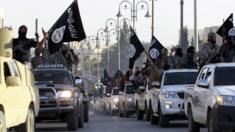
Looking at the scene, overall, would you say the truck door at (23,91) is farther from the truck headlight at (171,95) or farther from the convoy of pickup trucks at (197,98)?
the truck headlight at (171,95)

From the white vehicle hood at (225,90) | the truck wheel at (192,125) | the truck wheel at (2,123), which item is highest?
the white vehicle hood at (225,90)

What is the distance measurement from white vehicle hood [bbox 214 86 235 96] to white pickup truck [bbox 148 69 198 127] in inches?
259

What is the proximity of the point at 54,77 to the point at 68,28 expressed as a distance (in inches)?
215

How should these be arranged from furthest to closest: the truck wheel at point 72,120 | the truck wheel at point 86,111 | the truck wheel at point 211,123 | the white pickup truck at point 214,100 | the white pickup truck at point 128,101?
the white pickup truck at point 128,101, the truck wheel at point 86,111, the truck wheel at point 72,120, the truck wheel at point 211,123, the white pickup truck at point 214,100

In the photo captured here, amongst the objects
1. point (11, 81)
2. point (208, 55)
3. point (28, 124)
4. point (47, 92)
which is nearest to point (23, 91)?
point (28, 124)

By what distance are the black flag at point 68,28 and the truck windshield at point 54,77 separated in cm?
465

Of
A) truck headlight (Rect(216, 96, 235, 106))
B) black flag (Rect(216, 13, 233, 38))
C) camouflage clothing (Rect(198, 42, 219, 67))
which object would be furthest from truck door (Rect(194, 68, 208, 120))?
black flag (Rect(216, 13, 233, 38))

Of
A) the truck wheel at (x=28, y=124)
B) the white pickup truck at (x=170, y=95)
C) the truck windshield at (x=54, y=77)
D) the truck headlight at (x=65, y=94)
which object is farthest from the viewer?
the white pickup truck at (x=170, y=95)

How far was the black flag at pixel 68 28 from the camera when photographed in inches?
1071

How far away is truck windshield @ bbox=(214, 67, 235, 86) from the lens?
1644 cm

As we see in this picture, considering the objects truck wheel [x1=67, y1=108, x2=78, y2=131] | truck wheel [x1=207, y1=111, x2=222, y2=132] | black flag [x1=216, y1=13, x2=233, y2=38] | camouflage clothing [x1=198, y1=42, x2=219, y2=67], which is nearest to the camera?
truck wheel [x1=207, y1=111, x2=222, y2=132]

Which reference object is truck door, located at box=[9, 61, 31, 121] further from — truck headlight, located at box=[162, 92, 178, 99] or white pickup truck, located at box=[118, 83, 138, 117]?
white pickup truck, located at box=[118, 83, 138, 117]

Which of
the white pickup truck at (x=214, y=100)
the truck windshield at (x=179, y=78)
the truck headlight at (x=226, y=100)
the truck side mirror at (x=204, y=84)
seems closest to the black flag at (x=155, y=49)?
the truck windshield at (x=179, y=78)

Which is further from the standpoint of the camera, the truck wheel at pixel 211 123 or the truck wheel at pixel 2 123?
the truck wheel at pixel 211 123
